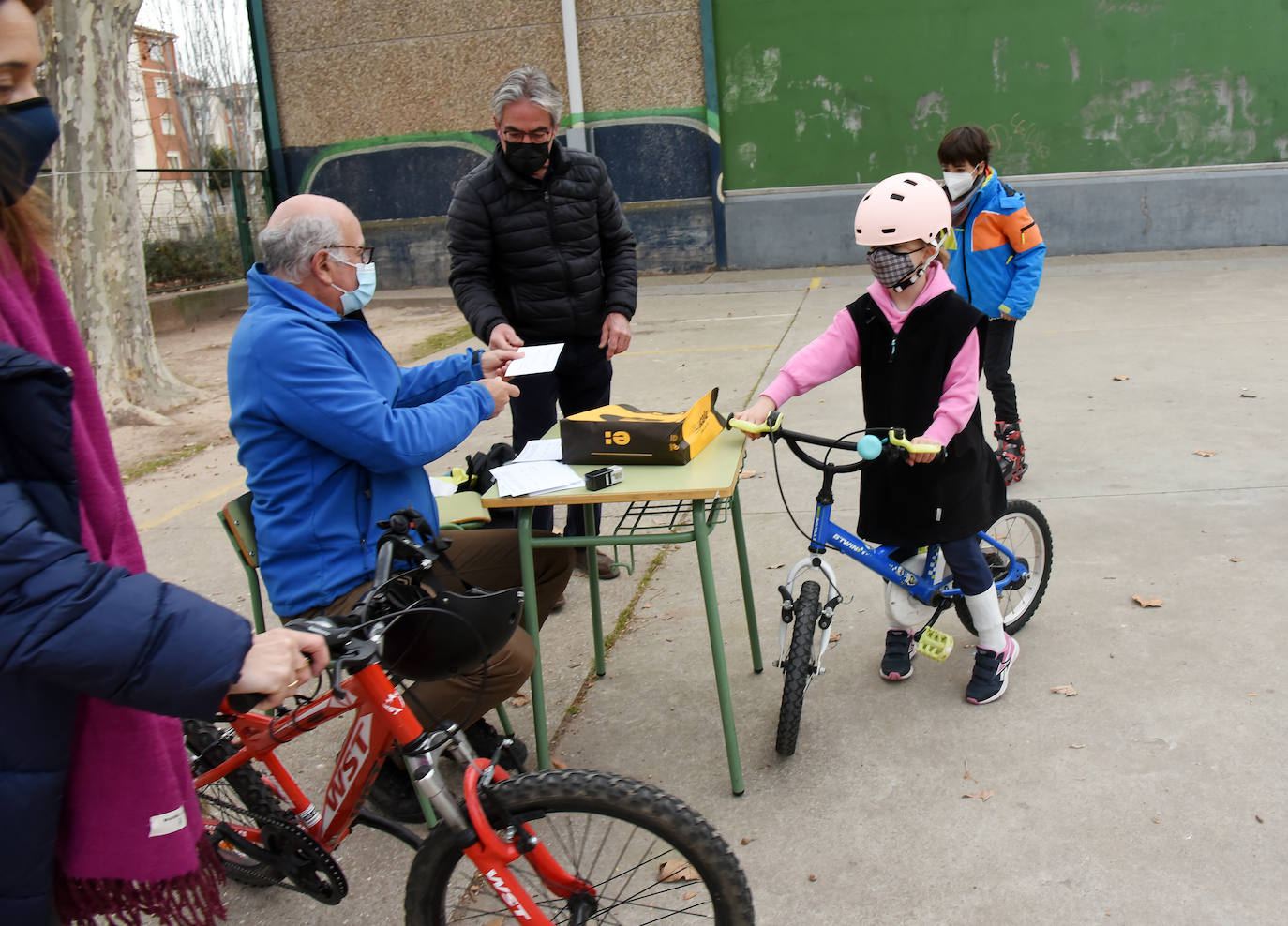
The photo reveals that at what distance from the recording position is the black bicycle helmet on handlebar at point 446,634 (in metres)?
1.98

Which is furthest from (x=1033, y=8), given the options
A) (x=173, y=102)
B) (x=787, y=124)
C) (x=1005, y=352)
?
(x=173, y=102)

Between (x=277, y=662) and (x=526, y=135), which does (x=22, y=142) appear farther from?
(x=526, y=135)

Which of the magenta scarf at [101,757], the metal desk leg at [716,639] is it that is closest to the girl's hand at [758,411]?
the metal desk leg at [716,639]

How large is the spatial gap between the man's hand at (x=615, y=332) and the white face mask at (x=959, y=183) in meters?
1.79

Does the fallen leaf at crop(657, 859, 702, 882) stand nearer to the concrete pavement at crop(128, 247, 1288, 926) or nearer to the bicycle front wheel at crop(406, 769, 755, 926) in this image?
the bicycle front wheel at crop(406, 769, 755, 926)

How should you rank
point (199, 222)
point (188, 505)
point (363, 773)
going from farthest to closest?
point (199, 222)
point (188, 505)
point (363, 773)

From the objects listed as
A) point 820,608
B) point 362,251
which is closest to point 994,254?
point 820,608

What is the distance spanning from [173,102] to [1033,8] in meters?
14.6

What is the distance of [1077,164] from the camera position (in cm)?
1265

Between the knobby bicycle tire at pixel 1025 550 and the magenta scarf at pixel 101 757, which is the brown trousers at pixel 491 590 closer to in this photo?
the magenta scarf at pixel 101 757

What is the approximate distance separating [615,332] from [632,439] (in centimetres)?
140

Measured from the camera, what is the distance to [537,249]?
434 centimetres

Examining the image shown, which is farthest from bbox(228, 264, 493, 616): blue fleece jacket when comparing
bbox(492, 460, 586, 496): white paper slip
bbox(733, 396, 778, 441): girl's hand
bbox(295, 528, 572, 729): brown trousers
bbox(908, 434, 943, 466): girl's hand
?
bbox(908, 434, 943, 466): girl's hand

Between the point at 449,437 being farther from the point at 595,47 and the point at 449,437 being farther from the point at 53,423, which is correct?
the point at 595,47
